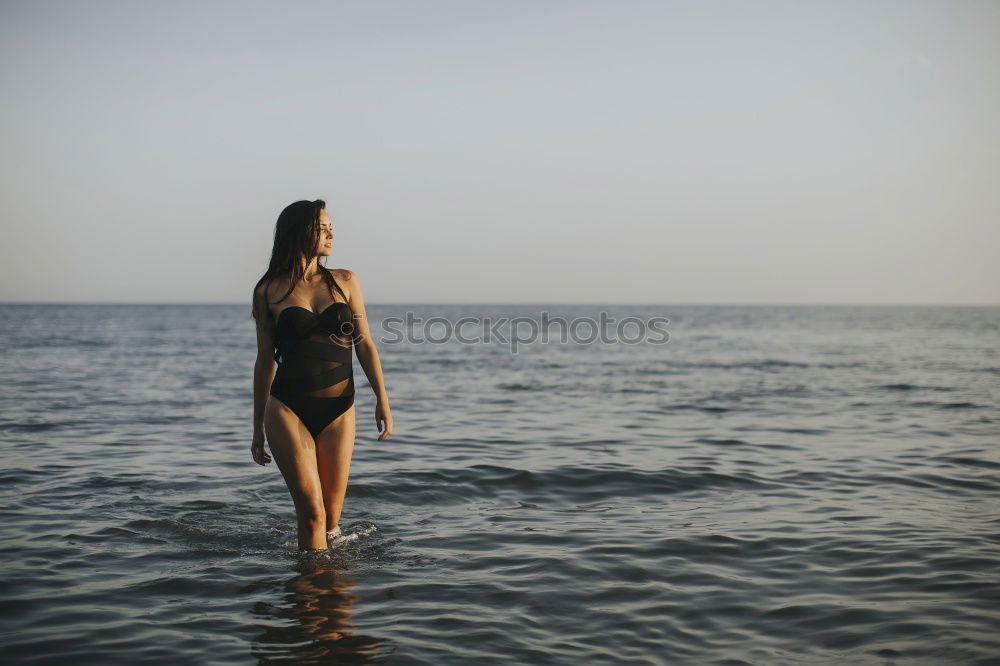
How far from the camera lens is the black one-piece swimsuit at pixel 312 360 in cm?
531

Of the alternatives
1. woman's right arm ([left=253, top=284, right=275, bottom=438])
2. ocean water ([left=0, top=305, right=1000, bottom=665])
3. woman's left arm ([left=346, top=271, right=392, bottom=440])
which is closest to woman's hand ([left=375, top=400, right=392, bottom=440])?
woman's left arm ([left=346, top=271, right=392, bottom=440])

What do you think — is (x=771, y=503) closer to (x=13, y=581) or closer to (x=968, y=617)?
(x=968, y=617)

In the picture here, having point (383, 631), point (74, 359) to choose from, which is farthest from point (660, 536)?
point (74, 359)

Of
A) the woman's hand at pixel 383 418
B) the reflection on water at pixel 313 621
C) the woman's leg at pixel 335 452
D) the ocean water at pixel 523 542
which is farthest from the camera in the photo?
the woman's hand at pixel 383 418

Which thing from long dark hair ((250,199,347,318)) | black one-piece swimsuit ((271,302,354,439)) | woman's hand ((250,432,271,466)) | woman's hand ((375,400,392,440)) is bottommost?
woman's hand ((250,432,271,466))

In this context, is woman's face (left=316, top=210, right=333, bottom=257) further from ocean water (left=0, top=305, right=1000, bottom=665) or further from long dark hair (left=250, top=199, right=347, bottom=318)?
ocean water (left=0, top=305, right=1000, bottom=665)

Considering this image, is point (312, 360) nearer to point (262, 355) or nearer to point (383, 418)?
point (262, 355)

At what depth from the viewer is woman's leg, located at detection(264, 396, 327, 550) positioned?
17.4 ft

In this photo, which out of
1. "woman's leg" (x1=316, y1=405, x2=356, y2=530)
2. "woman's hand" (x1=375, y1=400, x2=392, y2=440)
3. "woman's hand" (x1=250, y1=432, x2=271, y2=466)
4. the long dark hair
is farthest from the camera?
"woman's hand" (x1=375, y1=400, x2=392, y2=440)

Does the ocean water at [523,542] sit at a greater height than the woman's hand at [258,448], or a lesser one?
lesser

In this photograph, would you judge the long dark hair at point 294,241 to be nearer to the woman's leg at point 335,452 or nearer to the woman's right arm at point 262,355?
the woman's right arm at point 262,355

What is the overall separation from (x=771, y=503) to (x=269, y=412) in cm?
515

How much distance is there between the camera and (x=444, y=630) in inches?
184

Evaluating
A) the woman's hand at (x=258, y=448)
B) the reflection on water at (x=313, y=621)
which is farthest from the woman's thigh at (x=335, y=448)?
the reflection on water at (x=313, y=621)
